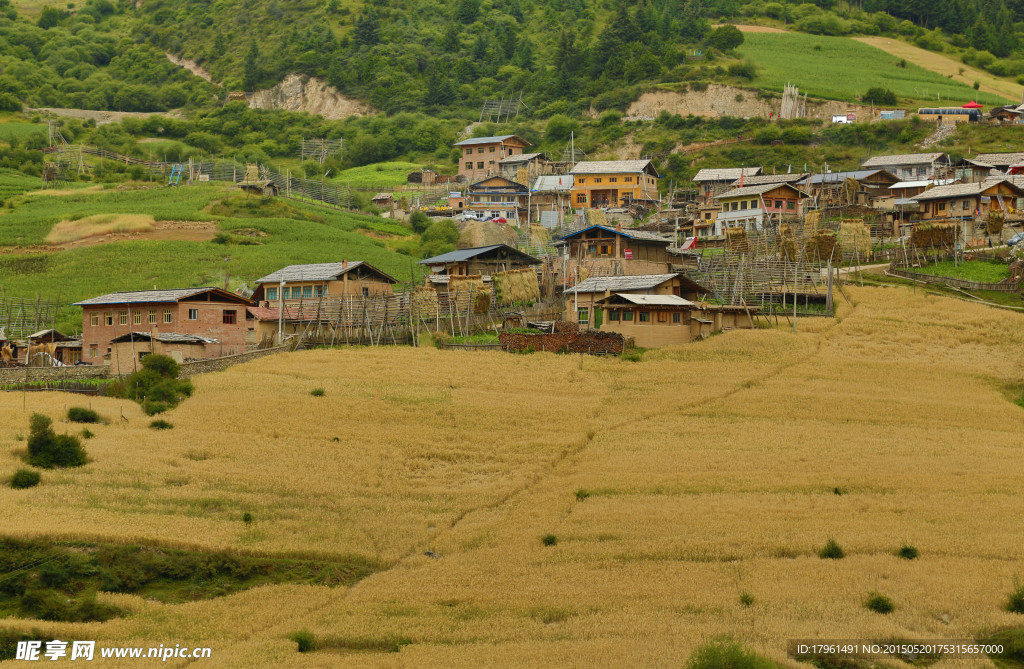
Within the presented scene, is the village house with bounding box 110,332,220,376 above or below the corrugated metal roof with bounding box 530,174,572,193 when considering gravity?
below

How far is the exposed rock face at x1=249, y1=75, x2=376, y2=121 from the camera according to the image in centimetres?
16238

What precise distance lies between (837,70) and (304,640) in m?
129

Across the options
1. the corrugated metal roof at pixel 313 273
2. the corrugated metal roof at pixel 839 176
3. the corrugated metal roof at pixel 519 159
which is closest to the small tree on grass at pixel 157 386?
the corrugated metal roof at pixel 313 273

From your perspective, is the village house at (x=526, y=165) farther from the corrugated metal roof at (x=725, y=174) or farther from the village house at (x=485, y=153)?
the corrugated metal roof at (x=725, y=174)

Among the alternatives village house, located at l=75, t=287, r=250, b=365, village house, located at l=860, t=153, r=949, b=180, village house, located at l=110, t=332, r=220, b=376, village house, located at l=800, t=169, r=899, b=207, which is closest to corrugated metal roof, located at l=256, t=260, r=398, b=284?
village house, located at l=75, t=287, r=250, b=365

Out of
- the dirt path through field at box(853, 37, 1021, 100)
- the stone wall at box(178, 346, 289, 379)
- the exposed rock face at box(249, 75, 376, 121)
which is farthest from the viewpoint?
the exposed rock face at box(249, 75, 376, 121)

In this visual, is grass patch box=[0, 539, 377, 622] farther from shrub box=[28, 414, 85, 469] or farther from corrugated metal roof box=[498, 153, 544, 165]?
corrugated metal roof box=[498, 153, 544, 165]

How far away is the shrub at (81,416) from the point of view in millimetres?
42469

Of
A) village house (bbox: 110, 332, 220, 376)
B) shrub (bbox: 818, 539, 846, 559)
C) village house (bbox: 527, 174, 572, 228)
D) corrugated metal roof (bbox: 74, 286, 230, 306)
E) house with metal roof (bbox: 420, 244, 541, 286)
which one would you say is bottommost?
shrub (bbox: 818, 539, 846, 559)

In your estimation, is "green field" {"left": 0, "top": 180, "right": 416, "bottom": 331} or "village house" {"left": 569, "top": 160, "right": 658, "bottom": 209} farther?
"village house" {"left": 569, "top": 160, "right": 658, "bottom": 209}

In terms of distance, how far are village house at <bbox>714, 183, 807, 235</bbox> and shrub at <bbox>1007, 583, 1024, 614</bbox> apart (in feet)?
173

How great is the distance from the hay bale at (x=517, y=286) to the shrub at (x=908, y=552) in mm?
34801

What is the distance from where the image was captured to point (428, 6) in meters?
194

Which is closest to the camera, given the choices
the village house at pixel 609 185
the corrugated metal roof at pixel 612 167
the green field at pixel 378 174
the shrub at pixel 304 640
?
the shrub at pixel 304 640
